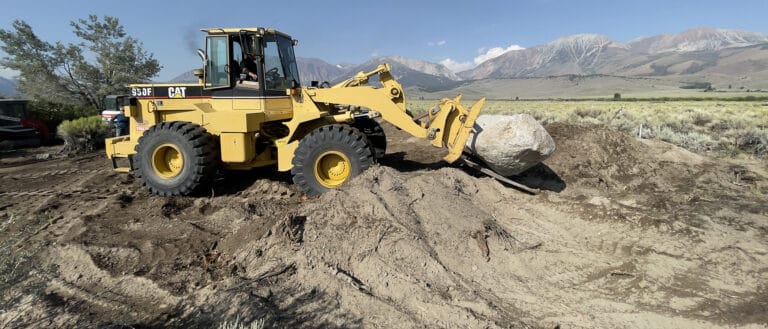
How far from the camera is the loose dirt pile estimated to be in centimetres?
389

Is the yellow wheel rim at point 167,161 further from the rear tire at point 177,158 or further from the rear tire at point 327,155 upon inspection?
the rear tire at point 327,155

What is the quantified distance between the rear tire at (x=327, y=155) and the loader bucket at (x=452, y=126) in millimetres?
1243

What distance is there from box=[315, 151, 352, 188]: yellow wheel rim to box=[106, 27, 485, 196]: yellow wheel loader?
0.6 inches

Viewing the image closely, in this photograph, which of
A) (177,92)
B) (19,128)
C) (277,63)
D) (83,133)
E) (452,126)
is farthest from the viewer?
(83,133)

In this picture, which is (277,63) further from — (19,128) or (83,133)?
(19,128)

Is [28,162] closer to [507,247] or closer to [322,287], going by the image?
[322,287]

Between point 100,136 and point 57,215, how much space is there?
988cm

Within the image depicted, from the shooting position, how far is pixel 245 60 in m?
7.55

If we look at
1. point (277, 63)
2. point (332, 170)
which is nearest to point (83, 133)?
point (277, 63)

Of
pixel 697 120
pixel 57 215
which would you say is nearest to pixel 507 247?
pixel 57 215

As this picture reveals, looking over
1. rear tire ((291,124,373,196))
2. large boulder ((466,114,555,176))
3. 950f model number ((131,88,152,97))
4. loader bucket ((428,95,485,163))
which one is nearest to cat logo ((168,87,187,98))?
950f model number ((131,88,152,97))

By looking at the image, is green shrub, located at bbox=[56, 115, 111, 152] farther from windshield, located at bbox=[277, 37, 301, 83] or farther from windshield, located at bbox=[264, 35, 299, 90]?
windshield, located at bbox=[264, 35, 299, 90]

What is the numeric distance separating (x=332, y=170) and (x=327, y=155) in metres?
0.28

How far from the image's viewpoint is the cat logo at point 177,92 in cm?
788
